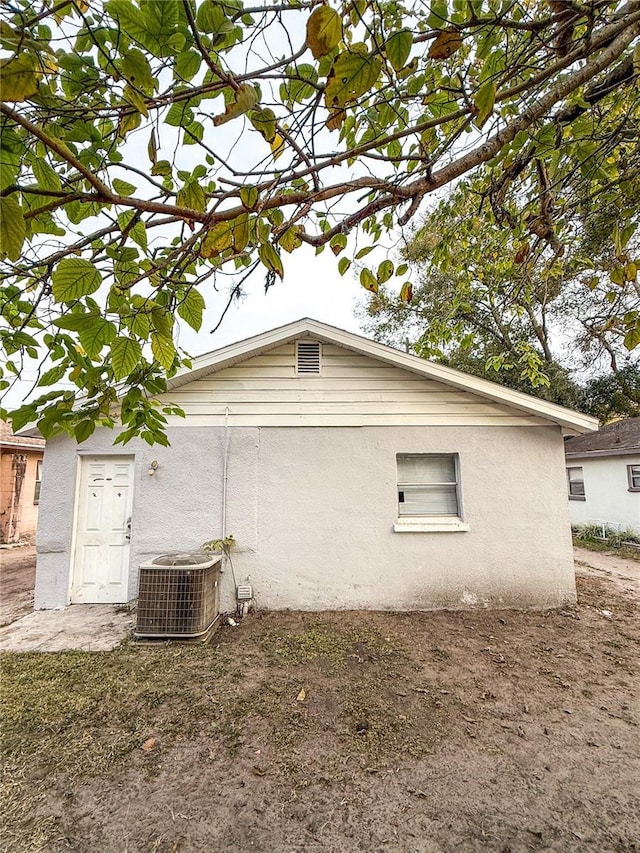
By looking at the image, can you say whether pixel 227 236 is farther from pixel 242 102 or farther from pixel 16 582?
pixel 16 582

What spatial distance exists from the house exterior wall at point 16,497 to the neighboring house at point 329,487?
24.9 feet

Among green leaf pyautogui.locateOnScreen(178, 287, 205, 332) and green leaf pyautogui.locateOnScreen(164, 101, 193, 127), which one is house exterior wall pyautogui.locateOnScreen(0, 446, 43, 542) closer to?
green leaf pyautogui.locateOnScreen(178, 287, 205, 332)

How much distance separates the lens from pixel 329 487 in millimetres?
5711

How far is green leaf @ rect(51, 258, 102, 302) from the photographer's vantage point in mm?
1105

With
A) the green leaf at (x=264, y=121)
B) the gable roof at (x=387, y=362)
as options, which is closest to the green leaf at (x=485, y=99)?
the green leaf at (x=264, y=121)

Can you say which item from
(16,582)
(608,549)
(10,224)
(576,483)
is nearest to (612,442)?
(576,483)

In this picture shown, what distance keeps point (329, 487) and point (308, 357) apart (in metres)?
2.04

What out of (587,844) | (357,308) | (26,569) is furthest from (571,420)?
(357,308)

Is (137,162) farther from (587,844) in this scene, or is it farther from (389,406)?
(389,406)

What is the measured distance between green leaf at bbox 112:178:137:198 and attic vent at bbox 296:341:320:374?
4.38m

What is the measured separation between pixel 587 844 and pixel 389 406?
4613 millimetres

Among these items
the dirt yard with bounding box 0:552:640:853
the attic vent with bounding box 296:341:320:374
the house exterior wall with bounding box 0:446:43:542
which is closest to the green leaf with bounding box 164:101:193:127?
the dirt yard with bounding box 0:552:640:853

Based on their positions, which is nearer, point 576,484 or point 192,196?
point 192,196

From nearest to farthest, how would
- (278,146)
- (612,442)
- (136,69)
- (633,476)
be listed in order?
(136,69), (278,146), (633,476), (612,442)
